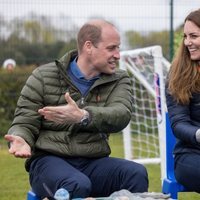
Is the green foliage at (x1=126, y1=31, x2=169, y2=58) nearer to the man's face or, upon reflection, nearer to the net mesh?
the net mesh

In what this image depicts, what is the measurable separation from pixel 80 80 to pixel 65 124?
0.31 metres

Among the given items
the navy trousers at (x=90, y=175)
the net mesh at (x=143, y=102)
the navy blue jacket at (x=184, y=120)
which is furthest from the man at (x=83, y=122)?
the net mesh at (x=143, y=102)

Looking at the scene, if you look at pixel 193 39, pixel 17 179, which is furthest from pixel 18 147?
pixel 17 179

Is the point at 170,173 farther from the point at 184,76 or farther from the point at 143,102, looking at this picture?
the point at 143,102

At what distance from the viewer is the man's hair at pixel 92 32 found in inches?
175

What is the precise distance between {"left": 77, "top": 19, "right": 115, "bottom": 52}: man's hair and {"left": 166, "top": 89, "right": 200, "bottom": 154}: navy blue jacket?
1.99 feet

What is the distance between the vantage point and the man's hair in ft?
14.5

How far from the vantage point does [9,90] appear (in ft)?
38.0

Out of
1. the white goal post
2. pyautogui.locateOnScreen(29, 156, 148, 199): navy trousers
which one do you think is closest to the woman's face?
pyautogui.locateOnScreen(29, 156, 148, 199): navy trousers

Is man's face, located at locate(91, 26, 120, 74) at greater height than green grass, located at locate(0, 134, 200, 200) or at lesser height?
greater

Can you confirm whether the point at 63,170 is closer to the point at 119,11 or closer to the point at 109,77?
the point at 109,77

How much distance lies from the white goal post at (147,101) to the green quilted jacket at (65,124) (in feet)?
7.24

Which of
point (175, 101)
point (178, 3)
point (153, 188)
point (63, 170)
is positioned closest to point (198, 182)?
point (175, 101)

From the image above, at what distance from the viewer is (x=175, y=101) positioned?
15.0 feet
